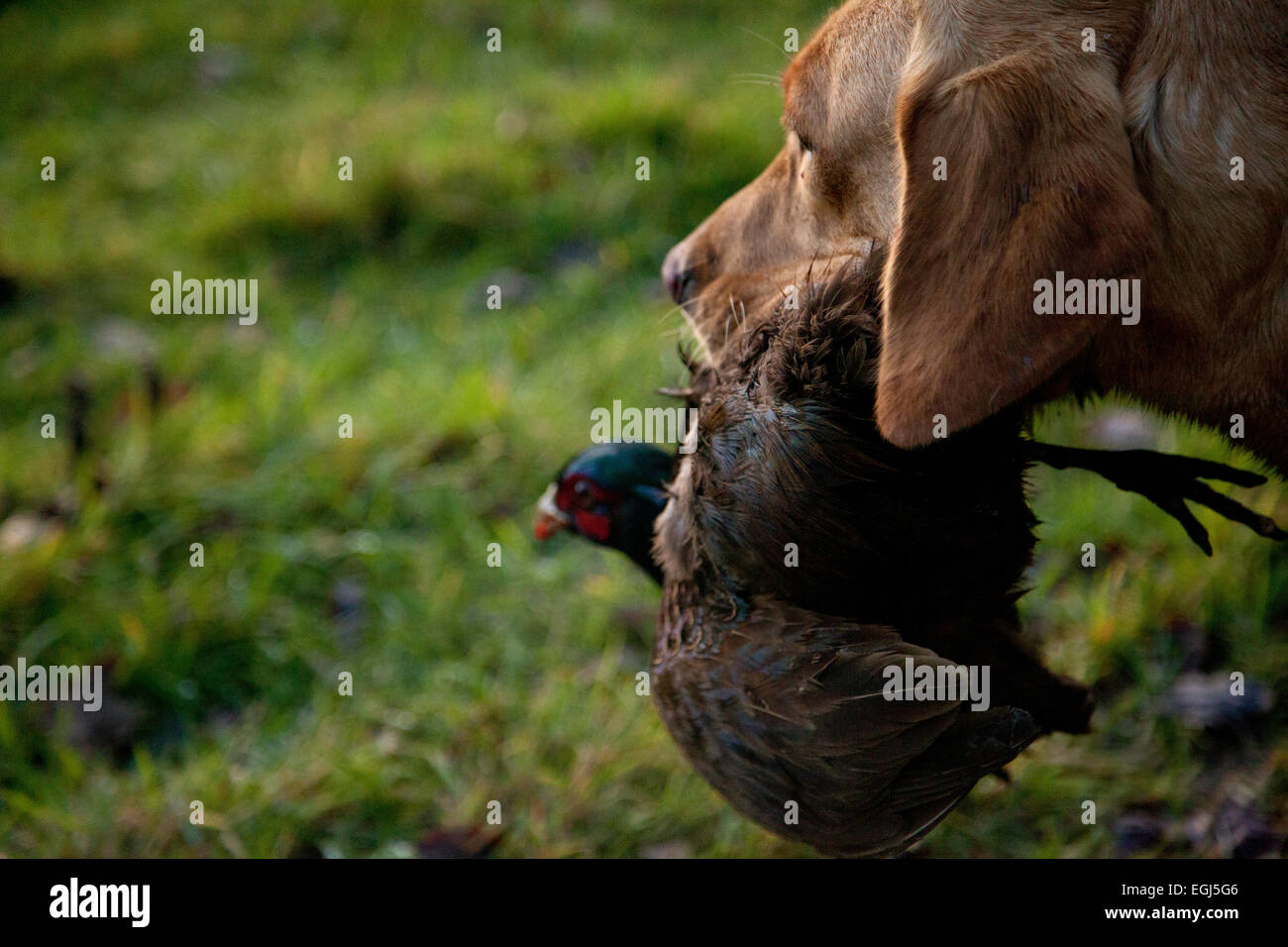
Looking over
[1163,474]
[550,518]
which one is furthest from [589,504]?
[1163,474]

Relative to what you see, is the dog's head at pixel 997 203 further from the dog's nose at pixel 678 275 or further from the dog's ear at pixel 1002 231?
the dog's nose at pixel 678 275

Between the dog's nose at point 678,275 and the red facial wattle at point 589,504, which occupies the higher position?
the dog's nose at point 678,275

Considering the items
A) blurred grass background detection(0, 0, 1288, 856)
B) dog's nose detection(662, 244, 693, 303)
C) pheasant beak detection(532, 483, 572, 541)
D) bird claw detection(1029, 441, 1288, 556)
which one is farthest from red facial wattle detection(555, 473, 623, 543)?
bird claw detection(1029, 441, 1288, 556)

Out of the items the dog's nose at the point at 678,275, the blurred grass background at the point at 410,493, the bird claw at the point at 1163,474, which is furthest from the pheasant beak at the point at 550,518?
the bird claw at the point at 1163,474

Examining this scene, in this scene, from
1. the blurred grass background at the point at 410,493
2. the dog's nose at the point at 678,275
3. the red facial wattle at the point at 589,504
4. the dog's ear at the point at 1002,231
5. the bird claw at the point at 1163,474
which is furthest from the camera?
the red facial wattle at the point at 589,504

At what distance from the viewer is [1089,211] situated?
47.0 inches

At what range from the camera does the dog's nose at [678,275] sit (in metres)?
1.91

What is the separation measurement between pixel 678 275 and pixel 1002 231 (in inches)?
30.3

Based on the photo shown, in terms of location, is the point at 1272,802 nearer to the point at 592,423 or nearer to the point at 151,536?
the point at 592,423

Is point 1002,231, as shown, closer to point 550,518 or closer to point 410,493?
point 550,518

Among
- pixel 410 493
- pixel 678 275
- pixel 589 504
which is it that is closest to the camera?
pixel 678 275

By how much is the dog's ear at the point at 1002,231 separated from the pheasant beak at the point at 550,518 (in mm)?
1131

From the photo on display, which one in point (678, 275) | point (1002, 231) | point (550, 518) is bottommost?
point (550, 518)
